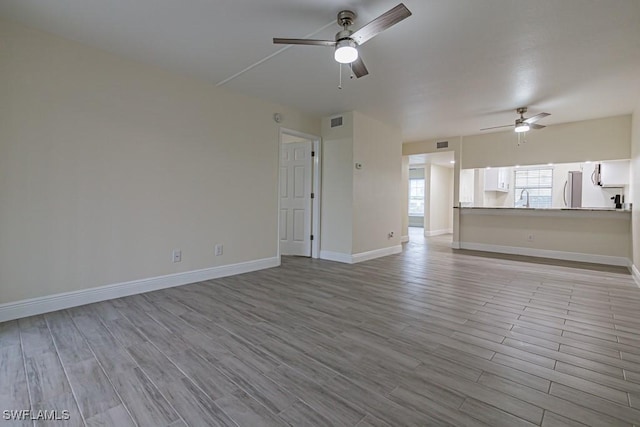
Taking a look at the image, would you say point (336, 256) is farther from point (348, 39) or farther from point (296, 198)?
point (348, 39)

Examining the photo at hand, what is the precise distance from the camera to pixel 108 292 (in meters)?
3.03

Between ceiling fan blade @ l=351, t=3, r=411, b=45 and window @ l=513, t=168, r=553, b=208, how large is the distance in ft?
24.9

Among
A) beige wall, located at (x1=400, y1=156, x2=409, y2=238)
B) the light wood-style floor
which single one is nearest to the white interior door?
the light wood-style floor

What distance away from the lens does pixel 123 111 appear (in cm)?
310

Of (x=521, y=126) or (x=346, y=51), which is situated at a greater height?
(x=521, y=126)

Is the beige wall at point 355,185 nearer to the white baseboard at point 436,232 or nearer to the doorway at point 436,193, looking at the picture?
the doorway at point 436,193

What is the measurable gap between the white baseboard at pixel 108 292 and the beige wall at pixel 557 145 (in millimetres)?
5654

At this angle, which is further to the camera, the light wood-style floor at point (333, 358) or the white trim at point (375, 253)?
the white trim at point (375, 253)

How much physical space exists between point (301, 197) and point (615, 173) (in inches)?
230

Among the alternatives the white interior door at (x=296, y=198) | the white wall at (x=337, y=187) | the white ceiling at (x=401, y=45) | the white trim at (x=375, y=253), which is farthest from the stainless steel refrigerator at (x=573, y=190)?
the white interior door at (x=296, y=198)

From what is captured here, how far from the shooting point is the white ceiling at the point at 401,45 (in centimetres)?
229

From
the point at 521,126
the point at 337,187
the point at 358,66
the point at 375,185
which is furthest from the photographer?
the point at 375,185

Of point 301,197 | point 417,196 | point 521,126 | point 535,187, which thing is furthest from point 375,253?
point 417,196

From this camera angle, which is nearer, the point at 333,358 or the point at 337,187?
the point at 333,358
